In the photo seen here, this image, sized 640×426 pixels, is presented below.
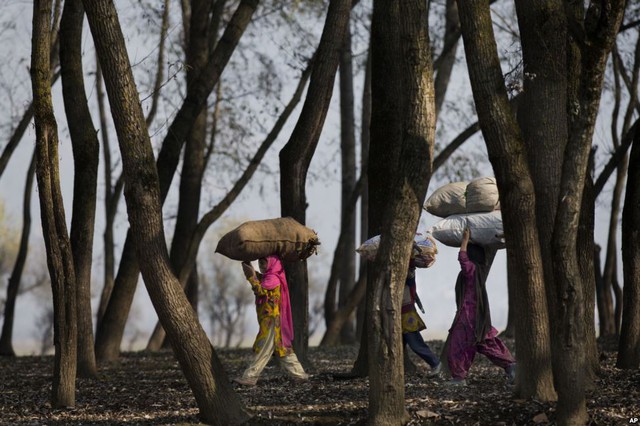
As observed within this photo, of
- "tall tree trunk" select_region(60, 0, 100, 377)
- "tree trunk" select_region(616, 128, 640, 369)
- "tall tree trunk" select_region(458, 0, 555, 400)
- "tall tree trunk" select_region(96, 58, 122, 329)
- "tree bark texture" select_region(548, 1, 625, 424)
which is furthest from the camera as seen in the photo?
"tall tree trunk" select_region(96, 58, 122, 329)

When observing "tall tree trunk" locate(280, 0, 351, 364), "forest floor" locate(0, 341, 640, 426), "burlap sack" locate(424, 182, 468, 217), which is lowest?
"forest floor" locate(0, 341, 640, 426)

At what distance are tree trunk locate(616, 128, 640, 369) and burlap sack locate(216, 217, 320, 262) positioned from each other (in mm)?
3728

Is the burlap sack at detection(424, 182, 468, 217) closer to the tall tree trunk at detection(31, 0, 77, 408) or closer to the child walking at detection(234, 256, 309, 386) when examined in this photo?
the child walking at detection(234, 256, 309, 386)

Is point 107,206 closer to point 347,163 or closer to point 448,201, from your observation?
point 347,163

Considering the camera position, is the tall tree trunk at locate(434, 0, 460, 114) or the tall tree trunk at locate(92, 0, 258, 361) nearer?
the tall tree trunk at locate(92, 0, 258, 361)

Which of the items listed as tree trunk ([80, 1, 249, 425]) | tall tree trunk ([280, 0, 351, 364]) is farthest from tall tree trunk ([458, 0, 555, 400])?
tall tree trunk ([280, 0, 351, 364])

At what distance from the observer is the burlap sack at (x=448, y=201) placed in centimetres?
1130

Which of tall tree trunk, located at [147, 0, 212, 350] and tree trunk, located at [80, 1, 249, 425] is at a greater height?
tall tree trunk, located at [147, 0, 212, 350]

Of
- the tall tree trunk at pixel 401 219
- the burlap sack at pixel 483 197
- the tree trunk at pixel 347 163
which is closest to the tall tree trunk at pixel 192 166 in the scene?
the tree trunk at pixel 347 163

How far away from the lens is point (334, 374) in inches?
480

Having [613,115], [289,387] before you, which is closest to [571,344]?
[289,387]

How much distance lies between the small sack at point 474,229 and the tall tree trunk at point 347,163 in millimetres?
12471

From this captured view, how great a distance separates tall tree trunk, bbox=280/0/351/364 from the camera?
1343 centimetres

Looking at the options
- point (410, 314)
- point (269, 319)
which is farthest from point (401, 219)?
point (269, 319)
